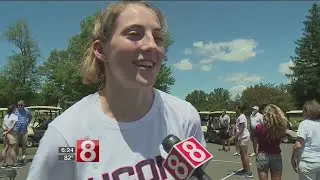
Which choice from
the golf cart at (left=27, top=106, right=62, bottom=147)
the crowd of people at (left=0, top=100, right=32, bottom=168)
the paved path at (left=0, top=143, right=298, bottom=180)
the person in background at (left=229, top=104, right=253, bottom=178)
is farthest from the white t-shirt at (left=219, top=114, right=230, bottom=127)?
the crowd of people at (left=0, top=100, right=32, bottom=168)

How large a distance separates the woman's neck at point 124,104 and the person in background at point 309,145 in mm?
4959

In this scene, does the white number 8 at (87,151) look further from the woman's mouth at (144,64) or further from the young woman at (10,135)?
the young woman at (10,135)

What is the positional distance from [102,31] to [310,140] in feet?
17.3

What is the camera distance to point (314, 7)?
70.5 metres

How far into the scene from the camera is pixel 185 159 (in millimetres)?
1701

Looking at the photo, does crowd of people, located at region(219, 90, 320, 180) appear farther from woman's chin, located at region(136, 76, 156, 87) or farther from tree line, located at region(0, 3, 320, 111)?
tree line, located at region(0, 3, 320, 111)

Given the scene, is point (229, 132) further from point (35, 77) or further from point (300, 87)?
point (300, 87)

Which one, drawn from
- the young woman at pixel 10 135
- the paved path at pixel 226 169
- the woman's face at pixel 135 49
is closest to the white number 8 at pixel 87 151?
the woman's face at pixel 135 49

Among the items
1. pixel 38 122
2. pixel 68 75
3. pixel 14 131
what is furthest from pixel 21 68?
pixel 14 131

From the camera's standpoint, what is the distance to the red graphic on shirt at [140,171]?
6.52 feet

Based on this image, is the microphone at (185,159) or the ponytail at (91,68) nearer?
the microphone at (185,159)

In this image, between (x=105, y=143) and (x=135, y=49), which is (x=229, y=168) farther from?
(x=135, y=49)

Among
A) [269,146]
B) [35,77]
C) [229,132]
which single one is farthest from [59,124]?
[35,77]

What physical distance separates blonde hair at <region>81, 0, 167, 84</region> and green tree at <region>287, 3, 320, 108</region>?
69570mm
